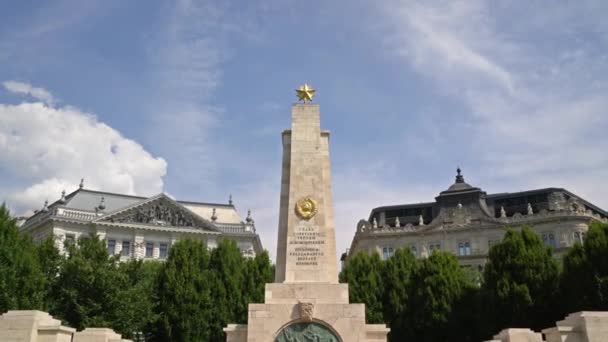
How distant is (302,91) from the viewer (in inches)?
945

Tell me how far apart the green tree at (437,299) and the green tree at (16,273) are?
2182cm

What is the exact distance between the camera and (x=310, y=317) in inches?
749

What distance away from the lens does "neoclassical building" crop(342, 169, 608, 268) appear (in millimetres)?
62188

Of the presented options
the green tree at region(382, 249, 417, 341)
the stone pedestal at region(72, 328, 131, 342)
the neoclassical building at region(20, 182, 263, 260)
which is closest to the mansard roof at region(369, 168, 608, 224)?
the neoclassical building at region(20, 182, 263, 260)

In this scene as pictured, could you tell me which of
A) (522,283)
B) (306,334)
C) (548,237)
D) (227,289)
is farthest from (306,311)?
(548,237)

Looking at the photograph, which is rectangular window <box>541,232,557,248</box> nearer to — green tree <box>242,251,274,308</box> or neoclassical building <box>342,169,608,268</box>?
neoclassical building <box>342,169,608,268</box>

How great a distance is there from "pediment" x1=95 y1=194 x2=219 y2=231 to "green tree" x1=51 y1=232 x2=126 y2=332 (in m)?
36.3

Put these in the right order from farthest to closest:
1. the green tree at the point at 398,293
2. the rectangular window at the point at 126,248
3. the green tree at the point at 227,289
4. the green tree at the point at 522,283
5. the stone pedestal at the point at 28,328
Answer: the rectangular window at the point at 126,248 < the green tree at the point at 227,289 < the green tree at the point at 398,293 < the green tree at the point at 522,283 < the stone pedestal at the point at 28,328

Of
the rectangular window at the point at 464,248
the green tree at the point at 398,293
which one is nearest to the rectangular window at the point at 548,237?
the rectangular window at the point at 464,248

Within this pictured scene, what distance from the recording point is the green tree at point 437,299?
32750 millimetres

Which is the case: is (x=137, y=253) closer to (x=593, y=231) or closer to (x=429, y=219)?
(x=429, y=219)

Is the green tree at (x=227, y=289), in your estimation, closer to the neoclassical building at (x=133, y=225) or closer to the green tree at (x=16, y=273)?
the green tree at (x=16, y=273)

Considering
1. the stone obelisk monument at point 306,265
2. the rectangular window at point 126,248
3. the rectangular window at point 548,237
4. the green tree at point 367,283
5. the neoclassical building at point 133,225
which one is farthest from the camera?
the rectangular window at point 126,248

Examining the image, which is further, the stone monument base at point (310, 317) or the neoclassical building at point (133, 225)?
the neoclassical building at point (133, 225)
